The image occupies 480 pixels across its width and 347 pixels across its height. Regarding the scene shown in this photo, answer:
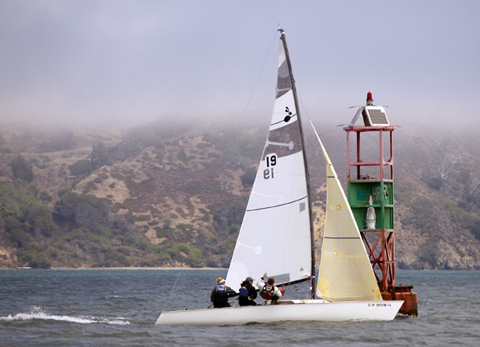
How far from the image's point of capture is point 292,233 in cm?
2422

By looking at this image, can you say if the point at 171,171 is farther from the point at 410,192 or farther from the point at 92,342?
the point at 92,342

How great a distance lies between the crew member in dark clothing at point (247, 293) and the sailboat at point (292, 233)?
0.62m

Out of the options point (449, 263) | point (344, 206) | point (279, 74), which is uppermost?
point (279, 74)

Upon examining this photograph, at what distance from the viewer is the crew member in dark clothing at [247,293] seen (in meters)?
23.2

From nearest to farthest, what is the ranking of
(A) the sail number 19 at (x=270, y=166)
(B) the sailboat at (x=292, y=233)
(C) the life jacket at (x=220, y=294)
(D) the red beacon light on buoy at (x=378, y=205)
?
(C) the life jacket at (x=220, y=294), (B) the sailboat at (x=292, y=233), (A) the sail number 19 at (x=270, y=166), (D) the red beacon light on buoy at (x=378, y=205)

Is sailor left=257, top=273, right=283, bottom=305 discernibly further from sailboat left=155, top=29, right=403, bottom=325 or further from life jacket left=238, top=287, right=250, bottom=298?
sailboat left=155, top=29, right=403, bottom=325

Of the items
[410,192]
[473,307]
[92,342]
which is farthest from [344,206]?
[410,192]

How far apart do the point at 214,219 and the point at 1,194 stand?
2012 inches

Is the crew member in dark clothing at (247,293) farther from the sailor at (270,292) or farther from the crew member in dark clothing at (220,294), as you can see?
A: the crew member in dark clothing at (220,294)

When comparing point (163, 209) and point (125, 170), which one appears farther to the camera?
point (125, 170)

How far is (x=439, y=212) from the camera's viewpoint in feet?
561

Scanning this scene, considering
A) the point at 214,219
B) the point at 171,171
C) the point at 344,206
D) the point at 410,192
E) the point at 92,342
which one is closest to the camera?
the point at 92,342

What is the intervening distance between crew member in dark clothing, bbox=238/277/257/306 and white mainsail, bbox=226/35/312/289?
62 cm

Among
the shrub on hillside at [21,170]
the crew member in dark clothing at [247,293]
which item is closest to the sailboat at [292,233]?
the crew member in dark clothing at [247,293]
